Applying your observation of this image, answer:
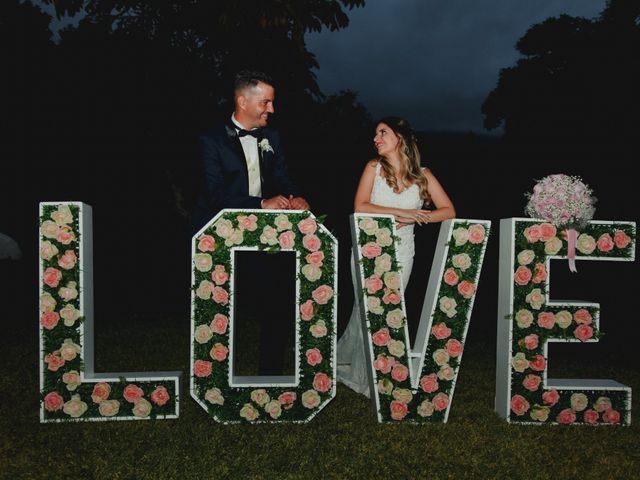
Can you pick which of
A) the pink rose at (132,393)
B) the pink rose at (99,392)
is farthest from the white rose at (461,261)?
the pink rose at (99,392)

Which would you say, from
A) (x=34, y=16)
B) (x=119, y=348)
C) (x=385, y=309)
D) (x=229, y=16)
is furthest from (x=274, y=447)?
(x=34, y=16)

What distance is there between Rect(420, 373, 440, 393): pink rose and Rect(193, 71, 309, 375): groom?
1166 mm

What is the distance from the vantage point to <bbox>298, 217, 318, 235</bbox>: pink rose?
14.8 ft

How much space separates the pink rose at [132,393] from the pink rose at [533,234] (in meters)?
3.12

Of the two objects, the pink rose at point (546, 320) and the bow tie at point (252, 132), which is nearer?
the pink rose at point (546, 320)

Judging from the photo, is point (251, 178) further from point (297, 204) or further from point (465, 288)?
point (465, 288)

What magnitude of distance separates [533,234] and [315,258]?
1.66 meters

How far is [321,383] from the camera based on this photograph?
4508mm

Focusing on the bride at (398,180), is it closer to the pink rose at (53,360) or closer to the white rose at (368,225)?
the white rose at (368,225)

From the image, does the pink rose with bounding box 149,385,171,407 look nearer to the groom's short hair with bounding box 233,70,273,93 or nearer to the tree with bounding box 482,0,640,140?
the groom's short hair with bounding box 233,70,273,93

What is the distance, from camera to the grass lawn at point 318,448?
3682 mm

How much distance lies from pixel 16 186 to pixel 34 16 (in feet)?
20.1

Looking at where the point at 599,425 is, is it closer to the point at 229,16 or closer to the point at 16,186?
the point at 229,16

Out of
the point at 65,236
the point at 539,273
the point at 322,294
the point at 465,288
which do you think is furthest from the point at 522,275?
the point at 65,236
